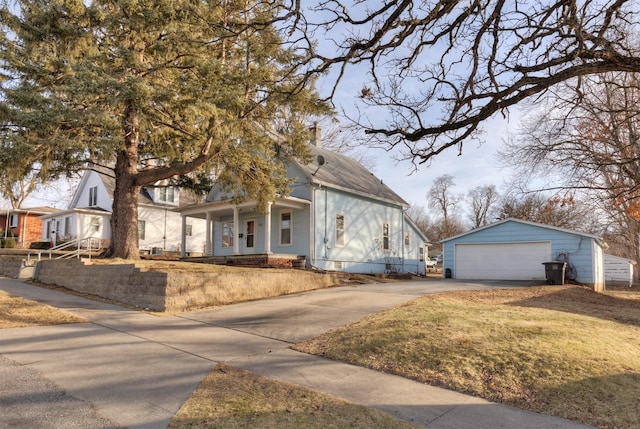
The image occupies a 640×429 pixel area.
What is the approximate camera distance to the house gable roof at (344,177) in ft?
65.2

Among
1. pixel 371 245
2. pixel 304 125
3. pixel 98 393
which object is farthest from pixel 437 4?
pixel 371 245

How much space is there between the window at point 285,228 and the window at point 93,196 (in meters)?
18.0

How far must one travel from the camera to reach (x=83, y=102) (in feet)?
38.4

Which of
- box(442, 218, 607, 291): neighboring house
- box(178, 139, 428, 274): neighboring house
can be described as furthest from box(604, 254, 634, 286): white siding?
box(178, 139, 428, 274): neighboring house

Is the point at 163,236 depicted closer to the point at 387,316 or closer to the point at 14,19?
the point at 14,19

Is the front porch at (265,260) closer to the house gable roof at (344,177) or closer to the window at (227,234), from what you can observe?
the window at (227,234)

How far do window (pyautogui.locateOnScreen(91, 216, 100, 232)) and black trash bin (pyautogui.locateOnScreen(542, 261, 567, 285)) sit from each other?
2622 centimetres

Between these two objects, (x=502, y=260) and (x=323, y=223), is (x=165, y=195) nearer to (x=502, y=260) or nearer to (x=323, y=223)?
(x=323, y=223)

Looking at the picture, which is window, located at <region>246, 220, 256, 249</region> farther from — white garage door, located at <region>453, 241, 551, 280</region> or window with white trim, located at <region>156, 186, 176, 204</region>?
window with white trim, located at <region>156, 186, 176, 204</region>

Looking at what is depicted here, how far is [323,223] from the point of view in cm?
1955

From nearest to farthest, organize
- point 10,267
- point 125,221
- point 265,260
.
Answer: point 125,221 < point 10,267 < point 265,260

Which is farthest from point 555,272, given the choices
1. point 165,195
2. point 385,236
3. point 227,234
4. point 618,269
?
point 165,195

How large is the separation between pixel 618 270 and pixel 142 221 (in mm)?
34615

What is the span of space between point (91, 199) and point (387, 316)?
97.2 ft
